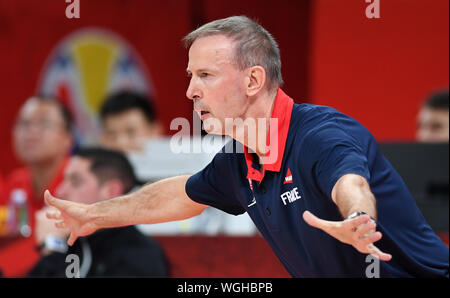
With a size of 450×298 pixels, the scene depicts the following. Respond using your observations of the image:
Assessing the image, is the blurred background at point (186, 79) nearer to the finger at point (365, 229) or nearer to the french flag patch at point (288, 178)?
the french flag patch at point (288, 178)

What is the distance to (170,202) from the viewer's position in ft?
8.29

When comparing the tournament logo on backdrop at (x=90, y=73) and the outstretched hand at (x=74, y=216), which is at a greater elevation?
the tournament logo on backdrop at (x=90, y=73)

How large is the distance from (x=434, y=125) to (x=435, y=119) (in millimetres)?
46

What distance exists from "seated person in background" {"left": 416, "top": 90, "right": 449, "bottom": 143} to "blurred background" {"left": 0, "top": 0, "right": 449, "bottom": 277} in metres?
0.51

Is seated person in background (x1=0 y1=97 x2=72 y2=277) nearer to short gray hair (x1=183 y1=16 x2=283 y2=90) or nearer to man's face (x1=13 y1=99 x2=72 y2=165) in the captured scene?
man's face (x1=13 y1=99 x2=72 y2=165)

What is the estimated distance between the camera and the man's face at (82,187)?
382 centimetres

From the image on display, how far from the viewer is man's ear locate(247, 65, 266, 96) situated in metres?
2.19

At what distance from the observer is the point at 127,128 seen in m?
5.72

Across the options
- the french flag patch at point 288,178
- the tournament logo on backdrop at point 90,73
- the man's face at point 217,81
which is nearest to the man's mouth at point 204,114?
the man's face at point 217,81

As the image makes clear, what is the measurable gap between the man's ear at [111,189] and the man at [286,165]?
136 centimetres

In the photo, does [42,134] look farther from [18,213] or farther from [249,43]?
[249,43]

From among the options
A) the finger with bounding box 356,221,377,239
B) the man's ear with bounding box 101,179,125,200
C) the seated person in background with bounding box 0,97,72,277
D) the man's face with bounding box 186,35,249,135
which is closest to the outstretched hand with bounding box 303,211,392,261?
the finger with bounding box 356,221,377,239

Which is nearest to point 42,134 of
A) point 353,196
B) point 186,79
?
point 186,79
